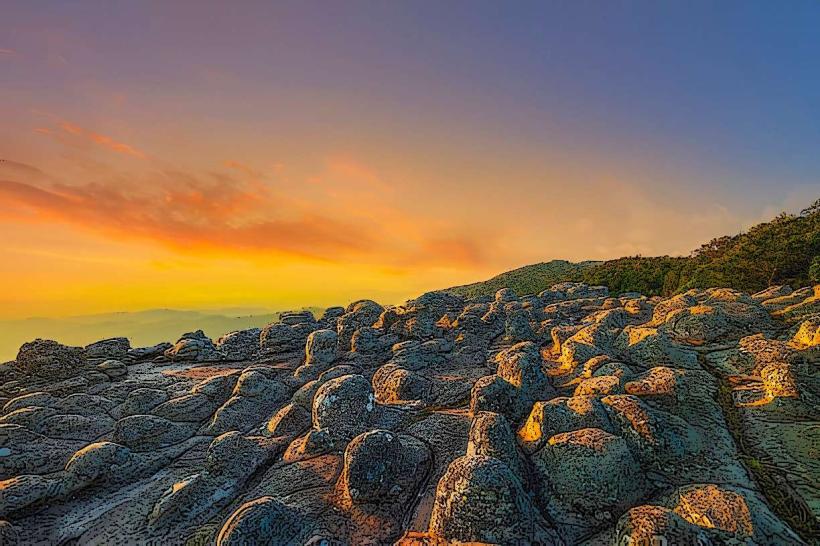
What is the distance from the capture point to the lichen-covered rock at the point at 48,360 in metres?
22.5

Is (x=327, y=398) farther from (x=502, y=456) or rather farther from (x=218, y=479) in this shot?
(x=502, y=456)

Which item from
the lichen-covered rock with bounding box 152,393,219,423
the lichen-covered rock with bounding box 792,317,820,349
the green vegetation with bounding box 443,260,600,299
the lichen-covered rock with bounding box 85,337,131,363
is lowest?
the lichen-covered rock with bounding box 152,393,219,423

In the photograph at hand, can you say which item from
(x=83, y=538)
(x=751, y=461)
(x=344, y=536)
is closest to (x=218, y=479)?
(x=83, y=538)

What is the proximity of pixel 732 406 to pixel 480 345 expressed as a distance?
12.6 m

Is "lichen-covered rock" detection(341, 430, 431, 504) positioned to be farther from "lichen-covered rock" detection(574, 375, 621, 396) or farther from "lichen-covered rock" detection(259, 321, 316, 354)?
"lichen-covered rock" detection(259, 321, 316, 354)

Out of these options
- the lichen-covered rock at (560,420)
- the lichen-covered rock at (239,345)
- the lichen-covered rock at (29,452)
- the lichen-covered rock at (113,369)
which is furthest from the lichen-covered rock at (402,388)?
the lichen-covered rock at (113,369)

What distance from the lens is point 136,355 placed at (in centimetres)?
2812

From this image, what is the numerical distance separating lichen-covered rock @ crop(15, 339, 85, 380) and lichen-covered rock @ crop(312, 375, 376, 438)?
18.2 metres

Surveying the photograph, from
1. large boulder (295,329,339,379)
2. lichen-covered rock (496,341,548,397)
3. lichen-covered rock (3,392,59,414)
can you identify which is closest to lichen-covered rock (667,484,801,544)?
lichen-covered rock (496,341,548,397)

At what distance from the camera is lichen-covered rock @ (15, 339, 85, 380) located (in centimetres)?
2253

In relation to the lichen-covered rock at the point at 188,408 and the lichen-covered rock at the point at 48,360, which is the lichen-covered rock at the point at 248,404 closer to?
the lichen-covered rock at the point at 188,408

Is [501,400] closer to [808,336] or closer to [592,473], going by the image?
[592,473]

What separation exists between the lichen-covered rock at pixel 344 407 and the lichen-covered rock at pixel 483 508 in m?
5.20

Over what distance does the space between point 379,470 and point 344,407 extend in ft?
11.6
